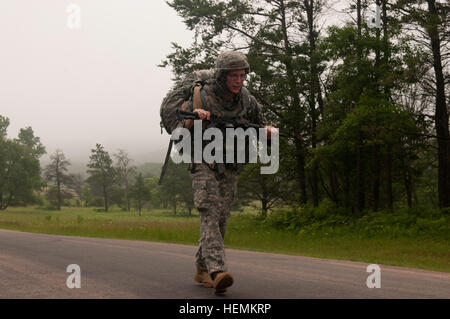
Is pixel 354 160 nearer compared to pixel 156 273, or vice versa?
pixel 156 273

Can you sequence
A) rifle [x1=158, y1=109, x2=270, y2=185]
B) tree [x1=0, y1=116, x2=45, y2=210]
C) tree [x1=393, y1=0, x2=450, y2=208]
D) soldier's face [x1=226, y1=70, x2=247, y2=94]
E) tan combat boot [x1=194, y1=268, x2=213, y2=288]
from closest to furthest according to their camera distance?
rifle [x1=158, y1=109, x2=270, y2=185] → soldier's face [x1=226, y1=70, x2=247, y2=94] → tan combat boot [x1=194, y1=268, x2=213, y2=288] → tree [x1=393, y1=0, x2=450, y2=208] → tree [x1=0, y1=116, x2=45, y2=210]

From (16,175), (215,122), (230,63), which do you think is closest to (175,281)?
(215,122)

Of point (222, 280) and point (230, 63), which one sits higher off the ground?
point (230, 63)

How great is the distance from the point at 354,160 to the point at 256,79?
18.8 feet

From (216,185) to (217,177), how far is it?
0.32 feet

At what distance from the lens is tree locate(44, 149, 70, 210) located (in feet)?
328

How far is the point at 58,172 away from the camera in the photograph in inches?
3986

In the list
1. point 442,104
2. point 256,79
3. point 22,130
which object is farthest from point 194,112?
point 22,130

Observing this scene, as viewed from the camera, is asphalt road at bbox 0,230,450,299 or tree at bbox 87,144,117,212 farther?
tree at bbox 87,144,117,212

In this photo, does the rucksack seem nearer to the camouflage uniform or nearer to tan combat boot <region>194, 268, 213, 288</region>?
the camouflage uniform

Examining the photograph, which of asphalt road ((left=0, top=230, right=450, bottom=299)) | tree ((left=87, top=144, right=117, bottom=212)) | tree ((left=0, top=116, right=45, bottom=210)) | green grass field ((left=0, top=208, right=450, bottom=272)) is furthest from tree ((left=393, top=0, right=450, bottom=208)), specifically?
tree ((left=87, top=144, right=117, bottom=212))

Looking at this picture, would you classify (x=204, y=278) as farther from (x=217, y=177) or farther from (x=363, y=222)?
(x=363, y=222)
